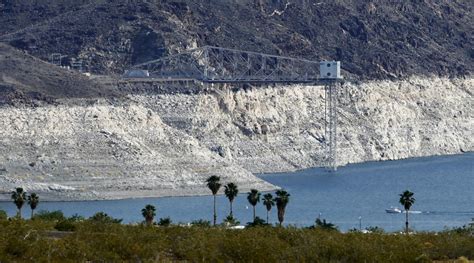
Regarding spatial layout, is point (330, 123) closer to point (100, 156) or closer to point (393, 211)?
point (100, 156)

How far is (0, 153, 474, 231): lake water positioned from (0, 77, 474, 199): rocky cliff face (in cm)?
284

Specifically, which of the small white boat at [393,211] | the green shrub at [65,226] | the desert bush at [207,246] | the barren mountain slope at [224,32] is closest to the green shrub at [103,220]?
the green shrub at [65,226]

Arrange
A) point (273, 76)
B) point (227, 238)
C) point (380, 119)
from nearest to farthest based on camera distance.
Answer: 1. point (227, 238)
2. point (273, 76)
3. point (380, 119)

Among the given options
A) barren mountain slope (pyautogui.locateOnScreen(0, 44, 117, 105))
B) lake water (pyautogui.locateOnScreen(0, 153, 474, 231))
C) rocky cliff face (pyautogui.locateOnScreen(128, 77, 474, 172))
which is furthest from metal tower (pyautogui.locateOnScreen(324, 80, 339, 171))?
barren mountain slope (pyautogui.locateOnScreen(0, 44, 117, 105))

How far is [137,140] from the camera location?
128375 mm

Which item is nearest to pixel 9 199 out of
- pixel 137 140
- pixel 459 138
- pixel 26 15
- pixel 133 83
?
pixel 137 140

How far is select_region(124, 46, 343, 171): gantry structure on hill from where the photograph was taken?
157375 mm

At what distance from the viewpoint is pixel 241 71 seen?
16775 cm

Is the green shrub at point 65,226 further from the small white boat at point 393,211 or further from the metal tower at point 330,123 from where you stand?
the metal tower at point 330,123

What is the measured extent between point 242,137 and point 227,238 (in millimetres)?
102870

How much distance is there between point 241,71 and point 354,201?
46087 mm

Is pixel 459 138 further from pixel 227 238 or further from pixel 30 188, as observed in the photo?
pixel 227 238

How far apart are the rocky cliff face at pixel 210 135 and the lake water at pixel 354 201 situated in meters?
2.84

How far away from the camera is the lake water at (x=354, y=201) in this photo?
106875mm
